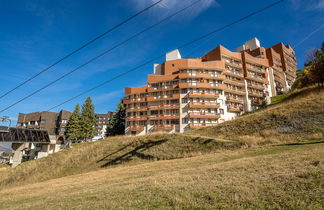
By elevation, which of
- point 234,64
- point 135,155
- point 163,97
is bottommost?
point 135,155

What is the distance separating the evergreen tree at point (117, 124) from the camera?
5553 centimetres

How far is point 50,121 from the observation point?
251 feet

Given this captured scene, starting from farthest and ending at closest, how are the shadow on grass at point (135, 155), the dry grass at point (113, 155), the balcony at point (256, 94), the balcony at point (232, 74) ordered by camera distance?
the balcony at point (256, 94), the balcony at point (232, 74), the shadow on grass at point (135, 155), the dry grass at point (113, 155)

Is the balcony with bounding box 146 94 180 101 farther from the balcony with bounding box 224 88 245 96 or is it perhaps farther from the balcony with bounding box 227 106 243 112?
the balcony with bounding box 227 106 243 112

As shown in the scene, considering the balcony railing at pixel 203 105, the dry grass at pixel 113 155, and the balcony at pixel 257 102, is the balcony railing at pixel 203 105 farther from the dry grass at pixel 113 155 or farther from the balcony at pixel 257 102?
the dry grass at pixel 113 155

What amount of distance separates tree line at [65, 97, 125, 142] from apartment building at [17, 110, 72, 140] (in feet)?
70.0

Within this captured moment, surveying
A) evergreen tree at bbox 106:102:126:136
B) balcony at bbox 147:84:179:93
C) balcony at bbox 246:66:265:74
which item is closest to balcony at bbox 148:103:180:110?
balcony at bbox 147:84:179:93

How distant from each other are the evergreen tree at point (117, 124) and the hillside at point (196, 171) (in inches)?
982

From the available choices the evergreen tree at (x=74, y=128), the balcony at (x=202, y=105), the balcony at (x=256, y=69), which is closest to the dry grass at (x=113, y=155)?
the balcony at (x=202, y=105)

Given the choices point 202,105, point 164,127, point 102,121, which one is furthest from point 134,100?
point 102,121

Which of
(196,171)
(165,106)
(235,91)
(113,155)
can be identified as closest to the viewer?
(196,171)

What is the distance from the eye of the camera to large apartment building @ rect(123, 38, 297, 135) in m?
46.2

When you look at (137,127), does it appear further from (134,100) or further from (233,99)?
(233,99)

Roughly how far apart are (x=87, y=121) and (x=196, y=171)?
5575 cm
